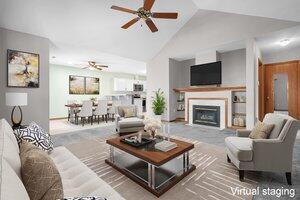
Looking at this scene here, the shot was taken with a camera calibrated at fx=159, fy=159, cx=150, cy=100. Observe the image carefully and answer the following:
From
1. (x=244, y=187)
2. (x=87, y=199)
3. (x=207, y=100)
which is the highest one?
(x=207, y=100)

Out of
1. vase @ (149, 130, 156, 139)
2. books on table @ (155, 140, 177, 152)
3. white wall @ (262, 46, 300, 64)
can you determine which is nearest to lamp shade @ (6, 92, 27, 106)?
vase @ (149, 130, 156, 139)

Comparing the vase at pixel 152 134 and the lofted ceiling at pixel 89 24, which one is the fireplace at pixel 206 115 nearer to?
the lofted ceiling at pixel 89 24

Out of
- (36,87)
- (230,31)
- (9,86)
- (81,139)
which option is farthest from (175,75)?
(9,86)

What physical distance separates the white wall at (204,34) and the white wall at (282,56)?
2.36 meters

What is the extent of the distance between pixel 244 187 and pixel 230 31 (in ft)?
14.4

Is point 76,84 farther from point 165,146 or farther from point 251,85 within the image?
point 251,85

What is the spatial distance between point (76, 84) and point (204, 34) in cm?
653

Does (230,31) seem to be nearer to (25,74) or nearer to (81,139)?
(81,139)

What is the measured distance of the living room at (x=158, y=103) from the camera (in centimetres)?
179

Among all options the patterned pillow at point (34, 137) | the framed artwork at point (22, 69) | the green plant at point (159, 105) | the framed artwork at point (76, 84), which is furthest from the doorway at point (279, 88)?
the framed artwork at point (76, 84)

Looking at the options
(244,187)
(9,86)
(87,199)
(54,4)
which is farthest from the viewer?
(9,86)

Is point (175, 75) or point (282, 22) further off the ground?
point (282, 22)

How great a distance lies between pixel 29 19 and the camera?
11.8 ft

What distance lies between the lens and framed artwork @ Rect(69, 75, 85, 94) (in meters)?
8.09
